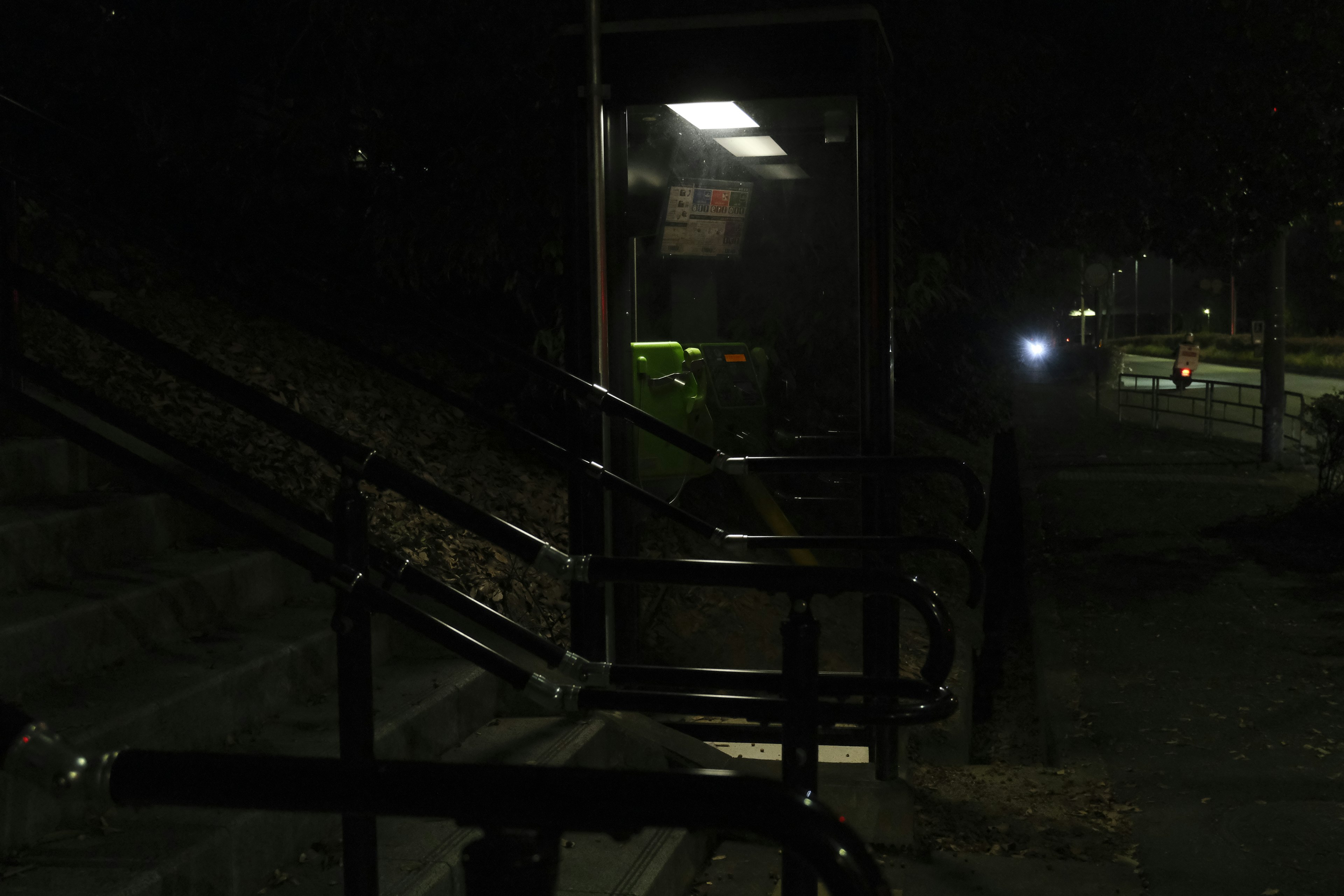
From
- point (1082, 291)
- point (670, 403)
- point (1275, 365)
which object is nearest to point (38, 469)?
point (670, 403)

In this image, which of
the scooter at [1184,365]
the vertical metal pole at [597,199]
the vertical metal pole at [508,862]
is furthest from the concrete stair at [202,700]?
the scooter at [1184,365]

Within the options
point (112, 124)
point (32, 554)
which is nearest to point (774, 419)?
point (32, 554)

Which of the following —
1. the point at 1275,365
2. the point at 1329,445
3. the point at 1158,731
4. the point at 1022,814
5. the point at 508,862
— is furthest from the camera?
the point at 1275,365

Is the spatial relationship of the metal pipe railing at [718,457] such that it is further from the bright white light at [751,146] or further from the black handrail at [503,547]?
the bright white light at [751,146]

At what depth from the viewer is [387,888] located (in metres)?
3.00

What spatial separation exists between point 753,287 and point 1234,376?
43.9 meters

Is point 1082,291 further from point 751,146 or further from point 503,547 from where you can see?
point 503,547

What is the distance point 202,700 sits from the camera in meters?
3.32

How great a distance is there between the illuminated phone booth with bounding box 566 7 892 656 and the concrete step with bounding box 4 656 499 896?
1.04 meters

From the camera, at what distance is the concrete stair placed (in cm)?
282

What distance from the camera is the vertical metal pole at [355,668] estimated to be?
2539mm

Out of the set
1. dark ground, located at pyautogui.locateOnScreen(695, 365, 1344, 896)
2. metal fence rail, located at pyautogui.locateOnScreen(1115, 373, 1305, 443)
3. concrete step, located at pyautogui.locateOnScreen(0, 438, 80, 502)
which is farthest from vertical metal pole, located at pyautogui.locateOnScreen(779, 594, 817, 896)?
metal fence rail, located at pyautogui.locateOnScreen(1115, 373, 1305, 443)

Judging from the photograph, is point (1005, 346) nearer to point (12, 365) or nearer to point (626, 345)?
point (626, 345)

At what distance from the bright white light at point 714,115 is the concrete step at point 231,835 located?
247 centimetres
